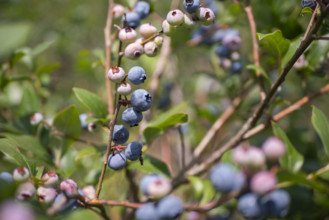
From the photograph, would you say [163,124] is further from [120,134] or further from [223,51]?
[223,51]

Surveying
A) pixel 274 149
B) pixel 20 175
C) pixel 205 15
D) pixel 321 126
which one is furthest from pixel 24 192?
pixel 321 126

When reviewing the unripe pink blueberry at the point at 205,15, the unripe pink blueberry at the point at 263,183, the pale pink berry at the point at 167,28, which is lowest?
the unripe pink blueberry at the point at 263,183

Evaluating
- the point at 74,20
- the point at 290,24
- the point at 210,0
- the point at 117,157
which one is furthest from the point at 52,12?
the point at 117,157

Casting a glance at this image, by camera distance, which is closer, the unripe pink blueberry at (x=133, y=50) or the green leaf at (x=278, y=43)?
the unripe pink blueberry at (x=133, y=50)

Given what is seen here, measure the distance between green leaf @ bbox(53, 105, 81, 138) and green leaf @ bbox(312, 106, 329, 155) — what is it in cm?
79

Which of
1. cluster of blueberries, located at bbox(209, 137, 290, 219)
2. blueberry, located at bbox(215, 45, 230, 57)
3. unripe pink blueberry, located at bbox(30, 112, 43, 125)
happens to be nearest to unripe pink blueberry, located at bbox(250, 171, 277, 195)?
cluster of blueberries, located at bbox(209, 137, 290, 219)

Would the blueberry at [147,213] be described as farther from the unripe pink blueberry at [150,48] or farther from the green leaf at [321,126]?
the green leaf at [321,126]

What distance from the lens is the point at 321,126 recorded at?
99cm

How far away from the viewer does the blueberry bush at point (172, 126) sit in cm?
65

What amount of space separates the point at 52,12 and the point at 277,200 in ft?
10.1

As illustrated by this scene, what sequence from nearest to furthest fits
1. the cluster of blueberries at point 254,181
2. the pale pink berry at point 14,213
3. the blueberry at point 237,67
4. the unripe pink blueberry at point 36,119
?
the pale pink berry at point 14,213
the cluster of blueberries at point 254,181
the unripe pink blueberry at point 36,119
the blueberry at point 237,67

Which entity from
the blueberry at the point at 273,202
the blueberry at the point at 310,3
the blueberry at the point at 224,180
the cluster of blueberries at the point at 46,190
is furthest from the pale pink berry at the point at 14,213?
the blueberry at the point at 310,3

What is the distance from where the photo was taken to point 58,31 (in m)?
2.50

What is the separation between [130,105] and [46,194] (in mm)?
307
